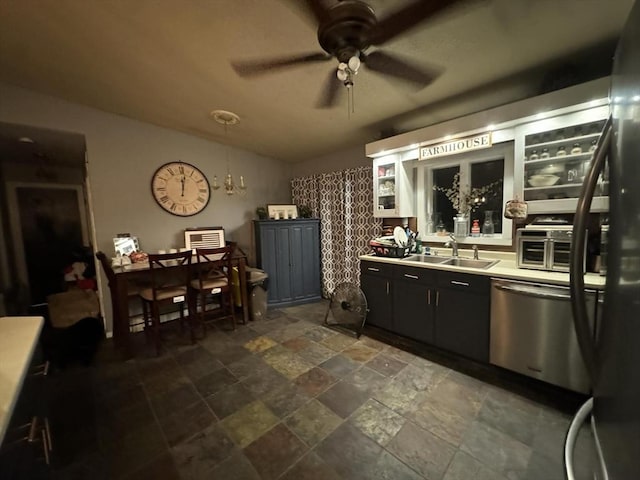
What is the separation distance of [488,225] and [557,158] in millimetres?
775

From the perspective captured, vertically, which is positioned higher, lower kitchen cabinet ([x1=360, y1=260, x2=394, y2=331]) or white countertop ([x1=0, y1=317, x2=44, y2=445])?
white countertop ([x1=0, y1=317, x2=44, y2=445])

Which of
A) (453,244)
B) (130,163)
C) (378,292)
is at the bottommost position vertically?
(378,292)

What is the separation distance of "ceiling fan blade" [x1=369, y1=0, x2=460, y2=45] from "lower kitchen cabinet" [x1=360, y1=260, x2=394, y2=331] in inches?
75.6

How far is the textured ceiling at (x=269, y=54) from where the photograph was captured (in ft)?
4.88

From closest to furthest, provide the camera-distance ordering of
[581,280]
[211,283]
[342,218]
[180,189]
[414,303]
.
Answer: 1. [581,280]
2. [414,303]
3. [211,283]
4. [180,189]
5. [342,218]

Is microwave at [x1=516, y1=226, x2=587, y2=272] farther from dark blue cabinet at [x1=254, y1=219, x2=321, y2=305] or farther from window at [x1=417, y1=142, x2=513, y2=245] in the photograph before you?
dark blue cabinet at [x1=254, y1=219, x2=321, y2=305]

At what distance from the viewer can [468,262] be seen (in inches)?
99.3

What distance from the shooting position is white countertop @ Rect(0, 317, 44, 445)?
2.18 ft

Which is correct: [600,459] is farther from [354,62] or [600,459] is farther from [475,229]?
[475,229]

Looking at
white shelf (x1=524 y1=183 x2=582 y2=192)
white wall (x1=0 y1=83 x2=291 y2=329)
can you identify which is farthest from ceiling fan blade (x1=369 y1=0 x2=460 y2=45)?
white wall (x1=0 y1=83 x2=291 y2=329)

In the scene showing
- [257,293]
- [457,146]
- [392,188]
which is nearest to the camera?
[457,146]

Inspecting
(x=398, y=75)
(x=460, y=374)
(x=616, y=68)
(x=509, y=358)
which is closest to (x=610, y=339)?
(x=616, y=68)

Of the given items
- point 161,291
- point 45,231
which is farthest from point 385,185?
point 45,231

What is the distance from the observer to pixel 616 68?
0.87 meters
